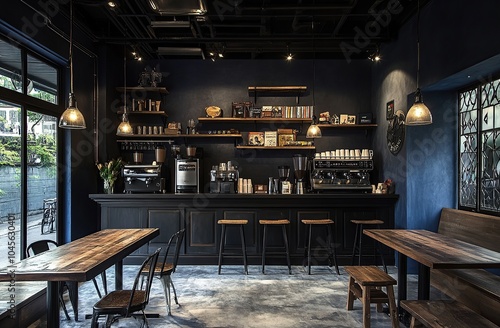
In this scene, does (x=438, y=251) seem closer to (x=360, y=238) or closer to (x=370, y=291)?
(x=370, y=291)

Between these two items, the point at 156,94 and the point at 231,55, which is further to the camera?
the point at 231,55

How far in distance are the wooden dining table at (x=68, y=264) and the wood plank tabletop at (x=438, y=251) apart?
7.72ft

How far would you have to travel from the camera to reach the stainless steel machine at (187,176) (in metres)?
6.19

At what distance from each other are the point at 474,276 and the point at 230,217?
10.8 feet

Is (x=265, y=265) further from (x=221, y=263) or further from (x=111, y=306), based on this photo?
(x=111, y=306)

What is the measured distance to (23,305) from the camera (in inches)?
134

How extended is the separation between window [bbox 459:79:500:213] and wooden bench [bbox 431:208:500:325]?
0.85 feet

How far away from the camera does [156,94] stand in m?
6.86

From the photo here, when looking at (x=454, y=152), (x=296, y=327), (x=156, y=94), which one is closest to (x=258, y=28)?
(x=156, y=94)

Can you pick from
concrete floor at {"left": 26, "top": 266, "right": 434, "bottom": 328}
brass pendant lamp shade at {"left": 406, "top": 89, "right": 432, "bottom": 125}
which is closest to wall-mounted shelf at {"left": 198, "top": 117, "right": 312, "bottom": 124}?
concrete floor at {"left": 26, "top": 266, "right": 434, "bottom": 328}

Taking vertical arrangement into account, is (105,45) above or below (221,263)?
above

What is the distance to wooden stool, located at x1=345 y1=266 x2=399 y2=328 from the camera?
3.29 metres

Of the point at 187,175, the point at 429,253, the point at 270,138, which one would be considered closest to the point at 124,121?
the point at 187,175

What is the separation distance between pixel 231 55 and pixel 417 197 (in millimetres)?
4749
